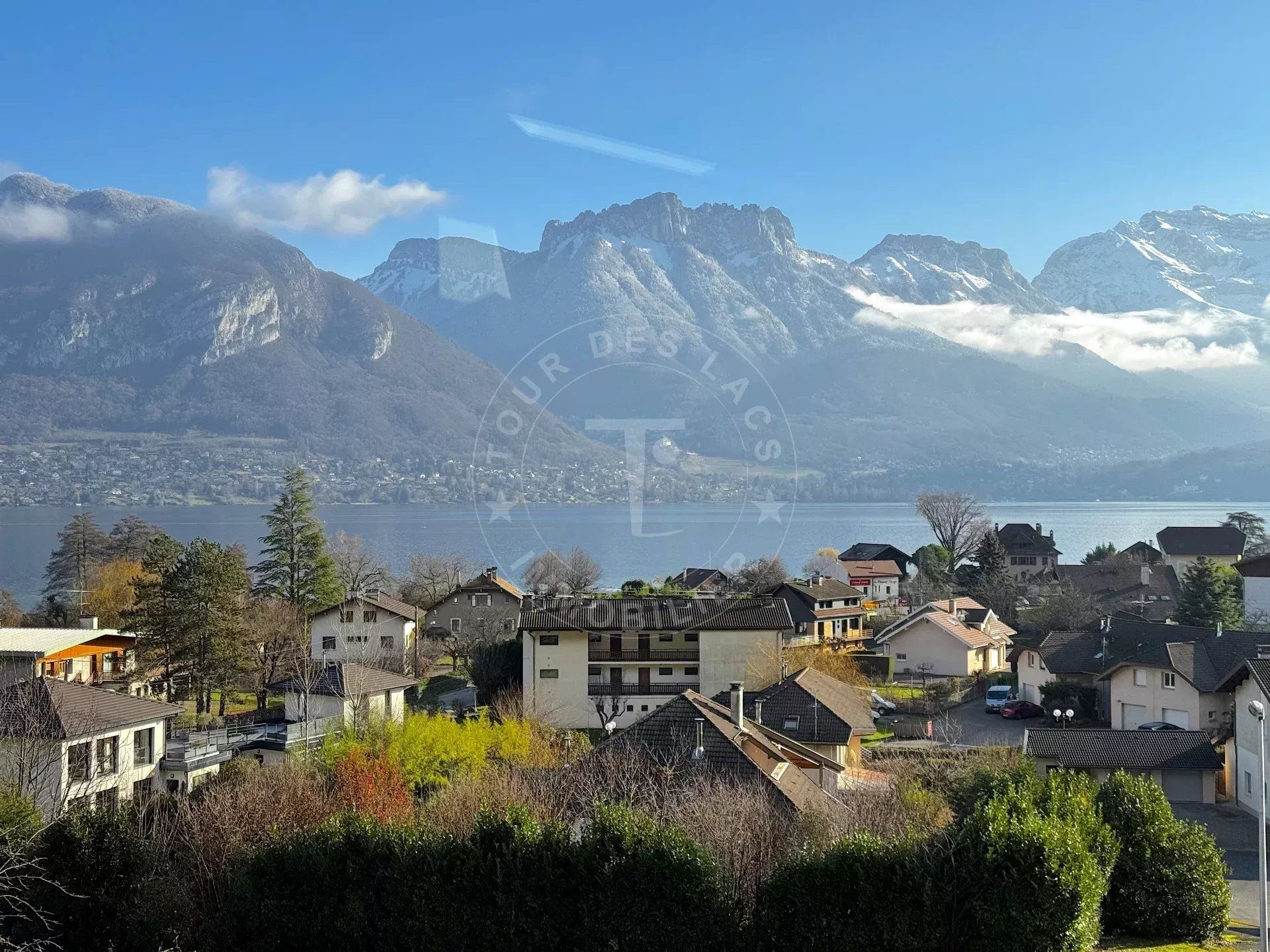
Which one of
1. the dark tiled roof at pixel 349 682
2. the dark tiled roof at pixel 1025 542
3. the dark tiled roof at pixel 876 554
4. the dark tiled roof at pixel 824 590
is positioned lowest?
the dark tiled roof at pixel 349 682

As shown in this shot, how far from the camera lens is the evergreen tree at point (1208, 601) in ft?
156

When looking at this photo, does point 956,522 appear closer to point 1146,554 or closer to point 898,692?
point 1146,554

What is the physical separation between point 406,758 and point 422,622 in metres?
27.7

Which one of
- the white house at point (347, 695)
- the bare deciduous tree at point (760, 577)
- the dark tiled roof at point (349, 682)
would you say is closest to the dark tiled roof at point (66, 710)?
the white house at point (347, 695)

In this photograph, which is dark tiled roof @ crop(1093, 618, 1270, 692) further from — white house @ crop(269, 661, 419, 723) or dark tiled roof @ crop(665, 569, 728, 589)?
dark tiled roof @ crop(665, 569, 728, 589)

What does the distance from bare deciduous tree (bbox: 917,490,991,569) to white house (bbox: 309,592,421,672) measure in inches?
1907

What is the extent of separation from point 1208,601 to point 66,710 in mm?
44938

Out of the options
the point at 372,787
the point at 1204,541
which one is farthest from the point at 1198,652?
the point at 1204,541

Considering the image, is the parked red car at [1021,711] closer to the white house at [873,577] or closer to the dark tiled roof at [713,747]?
the dark tiled roof at [713,747]

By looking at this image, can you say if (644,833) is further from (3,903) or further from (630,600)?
(630,600)

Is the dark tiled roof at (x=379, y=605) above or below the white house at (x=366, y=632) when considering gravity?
above

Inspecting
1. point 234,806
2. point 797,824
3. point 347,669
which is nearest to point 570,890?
point 797,824

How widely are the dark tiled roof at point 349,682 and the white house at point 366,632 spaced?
9648 millimetres

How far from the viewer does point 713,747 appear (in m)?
21.1
